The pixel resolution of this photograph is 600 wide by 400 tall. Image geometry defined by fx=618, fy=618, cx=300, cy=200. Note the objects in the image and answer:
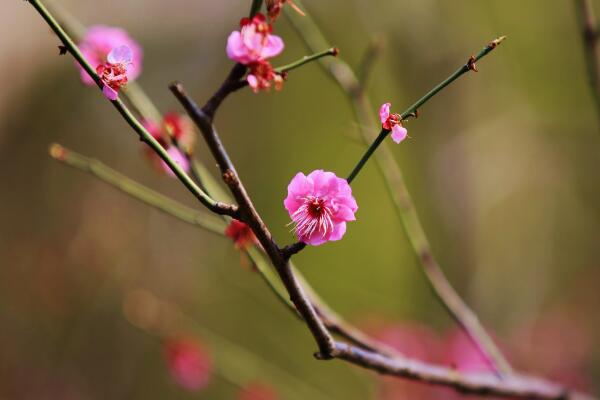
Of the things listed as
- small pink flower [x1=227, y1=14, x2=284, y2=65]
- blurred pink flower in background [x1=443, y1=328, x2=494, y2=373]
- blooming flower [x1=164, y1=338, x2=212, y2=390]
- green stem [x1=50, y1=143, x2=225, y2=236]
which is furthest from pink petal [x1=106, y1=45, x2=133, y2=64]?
blurred pink flower in background [x1=443, y1=328, x2=494, y2=373]

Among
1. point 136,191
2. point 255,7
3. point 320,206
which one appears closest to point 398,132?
point 320,206

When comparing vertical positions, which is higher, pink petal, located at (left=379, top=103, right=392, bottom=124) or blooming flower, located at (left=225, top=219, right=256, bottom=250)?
pink petal, located at (left=379, top=103, right=392, bottom=124)

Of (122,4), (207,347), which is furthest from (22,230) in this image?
(207,347)

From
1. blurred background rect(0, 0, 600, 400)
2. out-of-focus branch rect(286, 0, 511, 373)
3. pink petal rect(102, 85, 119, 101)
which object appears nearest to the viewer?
pink petal rect(102, 85, 119, 101)

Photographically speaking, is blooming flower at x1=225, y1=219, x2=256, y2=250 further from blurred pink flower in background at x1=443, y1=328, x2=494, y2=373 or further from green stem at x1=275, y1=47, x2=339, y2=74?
blurred pink flower in background at x1=443, y1=328, x2=494, y2=373

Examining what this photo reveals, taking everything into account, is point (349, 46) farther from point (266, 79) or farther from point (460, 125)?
point (266, 79)

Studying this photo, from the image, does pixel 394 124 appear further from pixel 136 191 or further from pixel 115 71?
pixel 136 191
